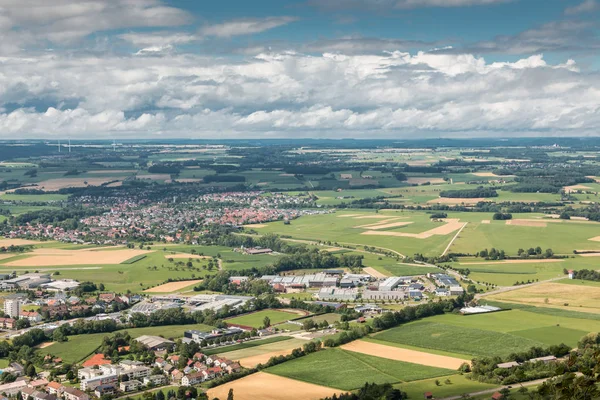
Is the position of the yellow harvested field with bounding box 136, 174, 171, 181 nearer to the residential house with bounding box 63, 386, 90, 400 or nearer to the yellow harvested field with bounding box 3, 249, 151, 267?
the yellow harvested field with bounding box 3, 249, 151, 267

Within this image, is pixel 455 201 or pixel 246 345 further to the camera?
pixel 455 201

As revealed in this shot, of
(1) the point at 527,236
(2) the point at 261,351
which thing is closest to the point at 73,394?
(2) the point at 261,351

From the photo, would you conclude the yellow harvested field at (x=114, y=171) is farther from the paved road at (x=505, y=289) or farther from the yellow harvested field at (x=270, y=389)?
the yellow harvested field at (x=270, y=389)

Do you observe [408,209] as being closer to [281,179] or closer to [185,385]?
[281,179]

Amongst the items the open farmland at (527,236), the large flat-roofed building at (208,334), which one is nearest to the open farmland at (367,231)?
the open farmland at (527,236)

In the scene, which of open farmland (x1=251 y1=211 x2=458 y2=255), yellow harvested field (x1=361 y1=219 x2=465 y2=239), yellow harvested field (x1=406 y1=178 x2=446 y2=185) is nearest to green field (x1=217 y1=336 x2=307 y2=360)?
open farmland (x1=251 y1=211 x2=458 y2=255)

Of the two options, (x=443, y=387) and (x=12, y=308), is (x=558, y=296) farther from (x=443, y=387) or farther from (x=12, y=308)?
(x=12, y=308)
